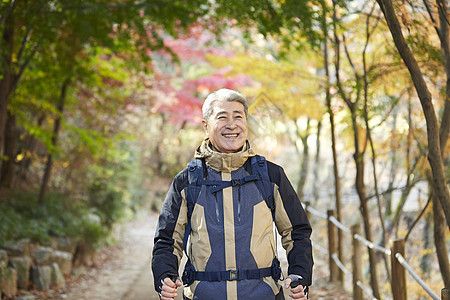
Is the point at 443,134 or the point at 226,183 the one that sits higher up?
the point at 443,134

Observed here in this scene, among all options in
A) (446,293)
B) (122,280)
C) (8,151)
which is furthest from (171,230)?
(8,151)

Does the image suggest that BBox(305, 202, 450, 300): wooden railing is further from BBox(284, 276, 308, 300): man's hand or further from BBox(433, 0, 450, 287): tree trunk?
BBox(284, 276, 308, 300): man's hand

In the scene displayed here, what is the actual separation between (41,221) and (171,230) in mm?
6017

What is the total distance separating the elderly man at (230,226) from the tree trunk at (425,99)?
37.7 inches

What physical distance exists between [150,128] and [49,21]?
512 inches

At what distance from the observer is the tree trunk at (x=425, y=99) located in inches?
102

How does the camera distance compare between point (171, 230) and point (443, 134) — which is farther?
point (443, 134)

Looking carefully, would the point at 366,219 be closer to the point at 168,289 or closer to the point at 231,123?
the point at 231,123

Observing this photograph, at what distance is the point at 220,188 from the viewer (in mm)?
2104

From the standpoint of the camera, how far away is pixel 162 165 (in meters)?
18.0

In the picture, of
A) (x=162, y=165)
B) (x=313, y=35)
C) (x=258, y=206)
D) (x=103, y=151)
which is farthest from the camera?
(x=162, y=165)

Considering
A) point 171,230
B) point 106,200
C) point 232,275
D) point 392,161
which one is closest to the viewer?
point 232,275

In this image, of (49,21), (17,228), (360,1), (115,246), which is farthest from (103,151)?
(360,1)

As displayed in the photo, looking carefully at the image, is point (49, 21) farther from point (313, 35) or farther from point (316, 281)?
point (316, 281)
